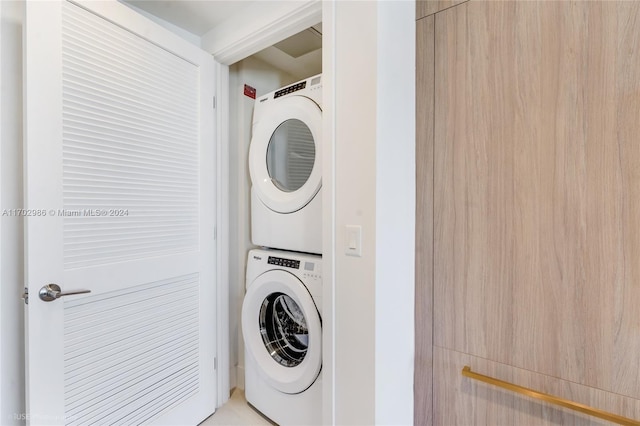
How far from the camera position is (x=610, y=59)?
89 centimetres

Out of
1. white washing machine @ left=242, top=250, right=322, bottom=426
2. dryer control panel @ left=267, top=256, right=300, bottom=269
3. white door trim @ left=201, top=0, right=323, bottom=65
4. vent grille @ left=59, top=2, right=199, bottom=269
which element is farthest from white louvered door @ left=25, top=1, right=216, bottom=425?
dryer control panel @ left=267, top=256, right=300, bottom=269

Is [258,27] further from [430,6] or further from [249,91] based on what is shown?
[430,6]

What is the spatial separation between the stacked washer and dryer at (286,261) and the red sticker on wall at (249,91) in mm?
256

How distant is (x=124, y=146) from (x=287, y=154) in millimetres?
755

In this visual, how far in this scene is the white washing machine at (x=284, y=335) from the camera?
1.40 metres

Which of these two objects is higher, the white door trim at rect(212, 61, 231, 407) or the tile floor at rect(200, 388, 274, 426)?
the white door trim at rect(212, 61, 231, 407)

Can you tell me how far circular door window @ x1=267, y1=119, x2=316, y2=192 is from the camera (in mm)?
1562

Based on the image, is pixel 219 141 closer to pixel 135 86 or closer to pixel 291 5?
pixel 135 86

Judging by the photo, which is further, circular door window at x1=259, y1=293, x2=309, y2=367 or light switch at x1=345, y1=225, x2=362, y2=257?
circular door window at x1=259, y1=293, x2=309, y2=367

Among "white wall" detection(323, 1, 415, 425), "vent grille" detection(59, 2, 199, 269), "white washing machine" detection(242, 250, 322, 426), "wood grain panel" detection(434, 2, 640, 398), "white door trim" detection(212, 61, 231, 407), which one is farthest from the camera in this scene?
"white door trim" detection(212, 61, 231, 407)

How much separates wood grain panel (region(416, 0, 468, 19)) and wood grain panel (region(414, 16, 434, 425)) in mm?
26

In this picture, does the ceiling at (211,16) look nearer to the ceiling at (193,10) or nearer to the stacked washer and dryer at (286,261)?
the ceiling at (193,10)

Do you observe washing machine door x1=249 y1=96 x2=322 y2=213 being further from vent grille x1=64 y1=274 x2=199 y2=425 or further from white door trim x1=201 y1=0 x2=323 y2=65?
vent grille x1=64 y1=274 x2=199 y2=425

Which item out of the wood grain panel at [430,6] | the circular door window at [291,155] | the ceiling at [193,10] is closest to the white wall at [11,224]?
the ceiling at [193,10]
